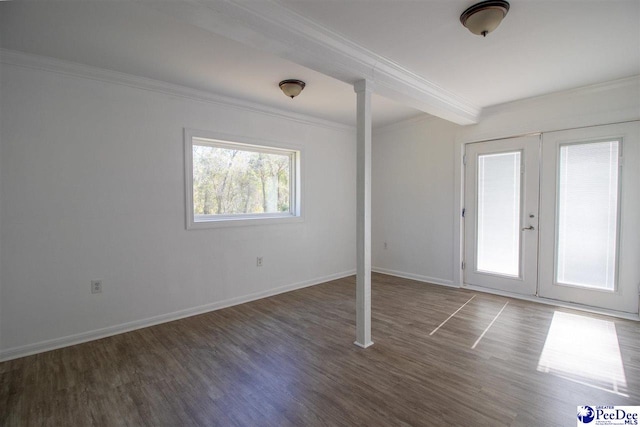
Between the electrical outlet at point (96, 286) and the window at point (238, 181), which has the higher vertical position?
the window at point (238, 181)

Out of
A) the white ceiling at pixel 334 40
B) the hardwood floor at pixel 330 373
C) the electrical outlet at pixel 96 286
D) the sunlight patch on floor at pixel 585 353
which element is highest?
the white ceiling at pixel 334 40

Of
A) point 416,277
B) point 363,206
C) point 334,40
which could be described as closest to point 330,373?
point 363,206

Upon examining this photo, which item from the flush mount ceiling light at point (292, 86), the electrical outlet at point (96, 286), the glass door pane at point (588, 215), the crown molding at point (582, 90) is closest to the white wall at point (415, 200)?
the crown molding at point (582, 90)

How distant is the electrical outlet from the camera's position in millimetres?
2934

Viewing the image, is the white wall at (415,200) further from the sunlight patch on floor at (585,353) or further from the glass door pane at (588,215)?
the sunlight patch on floor at (585,353)

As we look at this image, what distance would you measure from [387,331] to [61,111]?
3.71 meters

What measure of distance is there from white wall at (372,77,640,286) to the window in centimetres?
175

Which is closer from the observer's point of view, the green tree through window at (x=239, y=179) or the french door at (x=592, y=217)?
the french door at (x=592, y=217)

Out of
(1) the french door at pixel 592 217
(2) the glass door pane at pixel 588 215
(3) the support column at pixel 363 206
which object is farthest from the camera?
(2) the glass door pane at pixel 588 215

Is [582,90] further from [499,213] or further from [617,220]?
[499,213]

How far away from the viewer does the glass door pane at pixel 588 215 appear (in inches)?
133

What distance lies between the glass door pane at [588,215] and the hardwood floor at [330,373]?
0.53m

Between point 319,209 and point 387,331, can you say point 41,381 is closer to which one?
point 387,331

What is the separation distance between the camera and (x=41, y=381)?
2.26m
